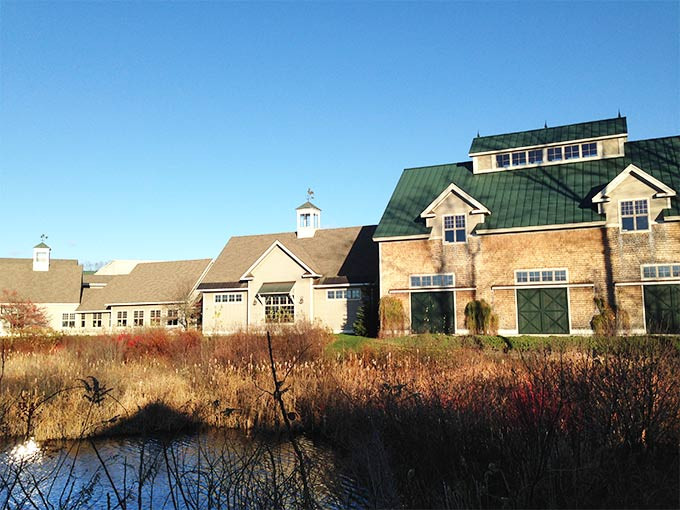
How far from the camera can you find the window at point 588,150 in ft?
92.9

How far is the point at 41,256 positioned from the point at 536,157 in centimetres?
4400

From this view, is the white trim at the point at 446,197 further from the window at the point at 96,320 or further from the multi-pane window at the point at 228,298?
the window at the point at 96,320

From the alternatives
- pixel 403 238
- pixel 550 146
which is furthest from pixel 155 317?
pixel 550 146

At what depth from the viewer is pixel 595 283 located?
2502 centimetres

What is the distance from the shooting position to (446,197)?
28.2m

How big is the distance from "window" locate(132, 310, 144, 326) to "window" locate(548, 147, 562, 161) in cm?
3062

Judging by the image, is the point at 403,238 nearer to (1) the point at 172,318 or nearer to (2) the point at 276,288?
(2) the point at 276,288

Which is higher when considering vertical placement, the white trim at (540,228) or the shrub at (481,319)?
the white trim at (540,228)

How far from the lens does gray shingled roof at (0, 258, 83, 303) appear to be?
4819 cm

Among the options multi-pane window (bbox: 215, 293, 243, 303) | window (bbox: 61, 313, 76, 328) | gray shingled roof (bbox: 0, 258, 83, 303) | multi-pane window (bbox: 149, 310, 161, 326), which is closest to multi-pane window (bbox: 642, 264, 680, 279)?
multi-pane window (bbox: 215, 293, 243, 303)

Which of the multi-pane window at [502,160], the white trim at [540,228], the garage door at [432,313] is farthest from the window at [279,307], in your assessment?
the multi-pane window at [502,160]

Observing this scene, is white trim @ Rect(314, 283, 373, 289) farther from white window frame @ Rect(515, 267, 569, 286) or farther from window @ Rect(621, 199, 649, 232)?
window @ Rect(621, 199, 649, 232)

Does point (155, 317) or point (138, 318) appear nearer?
point (155, 317)

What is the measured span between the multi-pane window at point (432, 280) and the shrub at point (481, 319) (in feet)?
5.48
